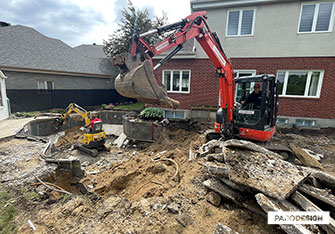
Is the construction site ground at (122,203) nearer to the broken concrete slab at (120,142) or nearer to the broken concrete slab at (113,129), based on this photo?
the broken concrete slab at (120,142)

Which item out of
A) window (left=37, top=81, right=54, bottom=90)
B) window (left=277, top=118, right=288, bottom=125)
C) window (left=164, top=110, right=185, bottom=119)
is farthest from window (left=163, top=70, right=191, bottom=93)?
window (left=37, top=81, right=54, bottom=90)

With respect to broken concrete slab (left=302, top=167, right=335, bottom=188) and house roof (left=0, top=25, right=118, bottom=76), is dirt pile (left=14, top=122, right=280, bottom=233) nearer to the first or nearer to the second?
broken concrete slab (left=302, top=167, right=335, bottom=188)

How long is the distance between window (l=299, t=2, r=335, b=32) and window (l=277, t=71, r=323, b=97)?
7.07 ft

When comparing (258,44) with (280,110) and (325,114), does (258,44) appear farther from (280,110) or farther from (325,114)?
(325,114)

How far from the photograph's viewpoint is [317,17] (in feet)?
25.8

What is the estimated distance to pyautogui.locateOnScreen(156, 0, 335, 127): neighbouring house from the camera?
7961 millimetres

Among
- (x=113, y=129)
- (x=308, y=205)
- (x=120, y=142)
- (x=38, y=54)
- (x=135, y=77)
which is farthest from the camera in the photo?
(x=38, y=54)

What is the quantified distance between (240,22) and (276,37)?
205 centimetres

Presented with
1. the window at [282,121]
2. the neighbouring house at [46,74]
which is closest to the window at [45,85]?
the neighbouring house at [46,74]

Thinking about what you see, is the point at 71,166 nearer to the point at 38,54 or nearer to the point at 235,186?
the point at 235,186

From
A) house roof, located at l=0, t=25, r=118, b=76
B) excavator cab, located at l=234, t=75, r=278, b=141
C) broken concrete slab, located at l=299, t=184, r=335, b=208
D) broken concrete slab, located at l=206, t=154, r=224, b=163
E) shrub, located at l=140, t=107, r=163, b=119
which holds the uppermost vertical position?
house roof, located at l=0, t=25, r=118, b=76

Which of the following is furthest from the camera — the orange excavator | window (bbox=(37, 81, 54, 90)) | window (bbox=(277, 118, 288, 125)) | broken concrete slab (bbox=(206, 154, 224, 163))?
window (bbox=(37, 81, 54, 90))

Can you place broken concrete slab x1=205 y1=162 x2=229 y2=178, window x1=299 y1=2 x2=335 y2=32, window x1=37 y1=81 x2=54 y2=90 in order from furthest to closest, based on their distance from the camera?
window x1=37 y1=81 x2=54 y2=90
window x1=299 y1=2 x2=335 y2=32
broken concrete slab x1=205 y1=162 x2=229 y2=178

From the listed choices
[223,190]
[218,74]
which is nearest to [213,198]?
[223,190]
